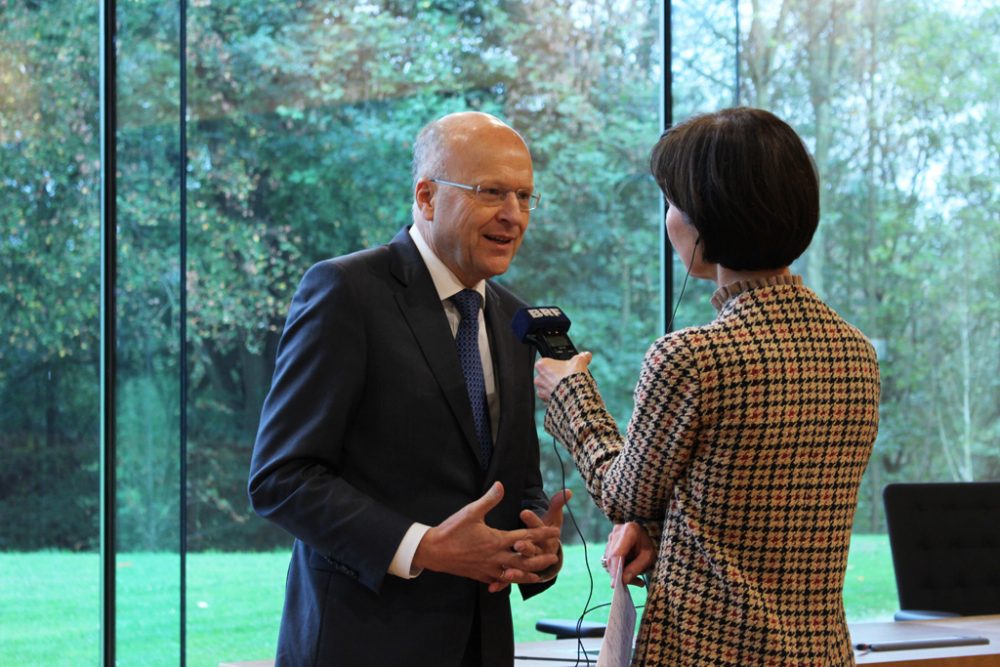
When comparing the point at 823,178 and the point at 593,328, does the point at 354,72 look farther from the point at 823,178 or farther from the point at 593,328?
the point at 823,178

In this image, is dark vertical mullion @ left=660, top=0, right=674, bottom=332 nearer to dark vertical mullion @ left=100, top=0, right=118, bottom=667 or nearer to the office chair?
Answer: the office chair

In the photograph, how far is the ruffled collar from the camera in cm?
167

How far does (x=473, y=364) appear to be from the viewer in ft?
6.91

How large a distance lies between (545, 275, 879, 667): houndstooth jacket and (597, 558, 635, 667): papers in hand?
61mm

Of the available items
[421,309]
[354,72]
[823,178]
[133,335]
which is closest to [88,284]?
[133,335]

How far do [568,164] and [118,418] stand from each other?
2.15m

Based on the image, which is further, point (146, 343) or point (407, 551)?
point (146, 343)

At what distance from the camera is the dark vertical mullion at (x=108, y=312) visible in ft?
13.5

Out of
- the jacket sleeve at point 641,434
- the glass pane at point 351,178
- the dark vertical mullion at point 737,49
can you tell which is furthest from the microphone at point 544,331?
the dark vertical mullion at point 737,49

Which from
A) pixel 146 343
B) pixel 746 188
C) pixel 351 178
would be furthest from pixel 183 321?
pixel 746 188

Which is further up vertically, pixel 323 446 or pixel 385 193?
pixel 385 193

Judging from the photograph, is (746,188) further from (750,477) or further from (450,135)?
(450,135)

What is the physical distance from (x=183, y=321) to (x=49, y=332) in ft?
1.46

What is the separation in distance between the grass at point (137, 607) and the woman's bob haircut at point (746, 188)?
3.05 meters
